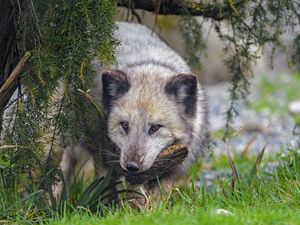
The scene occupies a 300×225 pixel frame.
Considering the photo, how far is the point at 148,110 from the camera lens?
6.79 m

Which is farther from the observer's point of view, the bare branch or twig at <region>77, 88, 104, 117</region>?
the bare branch

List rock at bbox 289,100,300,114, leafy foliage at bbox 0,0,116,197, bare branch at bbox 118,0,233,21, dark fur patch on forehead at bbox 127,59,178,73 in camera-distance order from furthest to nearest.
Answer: rock at bbox 289,100,300,114, bare branch at bbox 118,0,233,21, dark fur patch on forehead at bbox 127,59,178,73, leafy foliage at bbox 0,0,116,197

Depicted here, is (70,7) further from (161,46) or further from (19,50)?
(161,46)

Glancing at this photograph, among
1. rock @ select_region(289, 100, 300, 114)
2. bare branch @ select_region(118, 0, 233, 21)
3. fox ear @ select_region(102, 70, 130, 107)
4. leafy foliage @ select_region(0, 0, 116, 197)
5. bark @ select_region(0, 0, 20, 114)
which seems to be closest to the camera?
leafy foliage @ select_region(0, 0, 116, 197)

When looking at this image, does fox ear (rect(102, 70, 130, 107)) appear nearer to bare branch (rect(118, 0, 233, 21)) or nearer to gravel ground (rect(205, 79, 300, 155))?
bare branch (rect(118, 0, 233, 21))

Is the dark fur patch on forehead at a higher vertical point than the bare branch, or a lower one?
lower

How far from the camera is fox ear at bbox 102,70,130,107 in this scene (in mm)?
6887

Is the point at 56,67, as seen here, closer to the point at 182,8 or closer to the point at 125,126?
the point at 125,126

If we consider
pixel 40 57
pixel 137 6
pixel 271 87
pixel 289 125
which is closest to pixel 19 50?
pixel 40 57

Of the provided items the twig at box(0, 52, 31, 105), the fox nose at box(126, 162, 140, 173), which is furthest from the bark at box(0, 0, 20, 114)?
the fox nose at box(126, 162, 140, 173)

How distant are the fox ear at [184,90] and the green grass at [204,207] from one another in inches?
29.5

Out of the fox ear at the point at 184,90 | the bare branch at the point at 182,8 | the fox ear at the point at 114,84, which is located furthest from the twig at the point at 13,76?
the bare branch at the point at 182,8

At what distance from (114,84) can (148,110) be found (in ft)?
1.30

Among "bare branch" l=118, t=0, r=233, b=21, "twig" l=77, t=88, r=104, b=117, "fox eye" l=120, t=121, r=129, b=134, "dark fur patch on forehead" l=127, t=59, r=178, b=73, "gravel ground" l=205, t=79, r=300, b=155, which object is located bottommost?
"gravel ground" l=205, t=79, r=300, b=155
